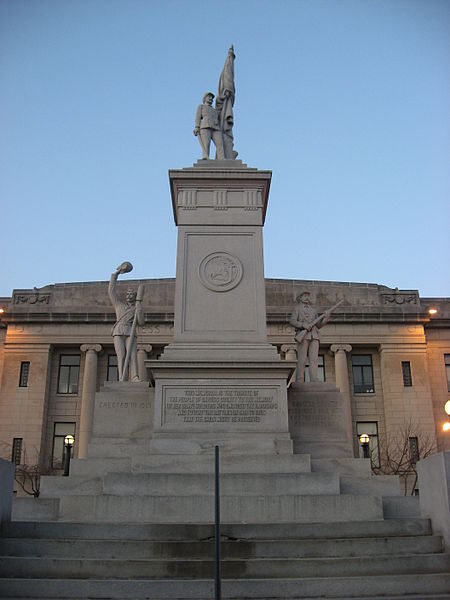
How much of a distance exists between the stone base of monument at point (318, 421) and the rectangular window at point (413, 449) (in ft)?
83.8

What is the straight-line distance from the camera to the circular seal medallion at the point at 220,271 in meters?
18.2

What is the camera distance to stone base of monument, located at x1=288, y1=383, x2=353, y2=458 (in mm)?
17375

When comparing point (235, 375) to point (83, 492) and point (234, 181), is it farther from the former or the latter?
point (234, 181)

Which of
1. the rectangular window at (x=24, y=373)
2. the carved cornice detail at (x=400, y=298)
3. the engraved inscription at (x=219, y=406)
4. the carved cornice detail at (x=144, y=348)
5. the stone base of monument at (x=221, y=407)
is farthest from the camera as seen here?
the carved cornice detail at (x=400, y=298)

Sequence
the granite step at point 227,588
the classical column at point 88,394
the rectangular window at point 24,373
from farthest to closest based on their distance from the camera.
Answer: the rectangular window at point 24,373, the classical column at point 88,394, the granite step at point 227,588

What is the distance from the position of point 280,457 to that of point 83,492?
13.8 ft

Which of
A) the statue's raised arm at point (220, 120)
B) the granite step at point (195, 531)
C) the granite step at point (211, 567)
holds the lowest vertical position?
the granite step at point (211, 567)

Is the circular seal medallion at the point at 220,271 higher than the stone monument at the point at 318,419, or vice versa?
the circular seal medallion at the point at 220,271

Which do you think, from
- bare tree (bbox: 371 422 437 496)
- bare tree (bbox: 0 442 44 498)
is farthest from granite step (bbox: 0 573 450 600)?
bare tree (bbox: 0 442 44 498)

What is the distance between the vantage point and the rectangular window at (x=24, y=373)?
4781 centimetres

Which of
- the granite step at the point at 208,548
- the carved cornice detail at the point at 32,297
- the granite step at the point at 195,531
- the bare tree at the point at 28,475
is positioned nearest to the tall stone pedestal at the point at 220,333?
the granite step at the point at 195,531

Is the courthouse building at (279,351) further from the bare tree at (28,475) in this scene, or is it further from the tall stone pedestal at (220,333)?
the tall stone pedestal at (220,333)

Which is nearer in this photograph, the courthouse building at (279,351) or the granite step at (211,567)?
the granite step at (211,567)

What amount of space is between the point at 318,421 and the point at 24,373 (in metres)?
34.3
